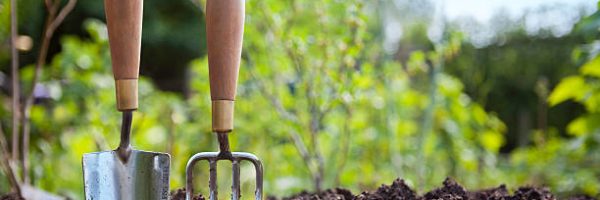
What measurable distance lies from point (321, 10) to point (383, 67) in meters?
0.46

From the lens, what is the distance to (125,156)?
1.16 m

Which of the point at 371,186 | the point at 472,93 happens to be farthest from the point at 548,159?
the point at 371,186

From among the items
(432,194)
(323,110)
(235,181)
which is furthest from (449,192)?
(323,110)

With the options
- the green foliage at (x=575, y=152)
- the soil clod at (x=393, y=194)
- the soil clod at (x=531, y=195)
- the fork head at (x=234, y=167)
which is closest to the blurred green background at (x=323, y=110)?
the green foliage at (x=575, y=152)

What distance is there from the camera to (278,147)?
3068mm

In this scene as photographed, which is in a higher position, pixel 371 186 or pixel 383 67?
pixel 383 67

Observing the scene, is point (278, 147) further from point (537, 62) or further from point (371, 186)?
point (537, 62)

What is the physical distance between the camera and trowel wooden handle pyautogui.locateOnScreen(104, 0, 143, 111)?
108 cm

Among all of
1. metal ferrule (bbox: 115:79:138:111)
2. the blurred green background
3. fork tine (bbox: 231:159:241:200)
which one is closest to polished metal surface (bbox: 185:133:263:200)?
fork tine (bbox: 231:159:241:200)

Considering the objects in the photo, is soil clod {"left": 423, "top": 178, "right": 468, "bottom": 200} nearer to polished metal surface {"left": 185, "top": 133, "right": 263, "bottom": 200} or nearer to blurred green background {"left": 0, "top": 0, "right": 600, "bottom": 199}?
polished metal surface {"left": 185, "top": 133, "right": 263, "bottom": 200}

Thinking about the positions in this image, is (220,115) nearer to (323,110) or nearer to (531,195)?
(531,195)

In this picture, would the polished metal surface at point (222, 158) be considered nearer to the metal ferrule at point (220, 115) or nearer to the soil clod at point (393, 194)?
the metal ferrule at point (220, 115)

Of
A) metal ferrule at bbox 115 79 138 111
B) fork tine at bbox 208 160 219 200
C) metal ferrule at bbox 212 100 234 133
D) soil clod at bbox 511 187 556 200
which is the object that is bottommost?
soil clod at bbox 511 187 556 200

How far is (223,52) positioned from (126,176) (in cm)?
25
